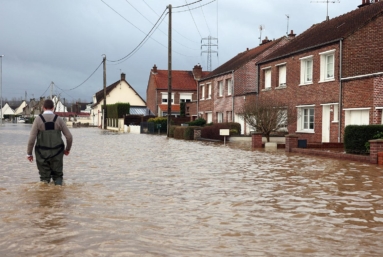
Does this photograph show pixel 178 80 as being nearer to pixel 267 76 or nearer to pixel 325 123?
pixel 267 76

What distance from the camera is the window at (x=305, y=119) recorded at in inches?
1128

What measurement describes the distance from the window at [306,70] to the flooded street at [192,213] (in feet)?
52.4

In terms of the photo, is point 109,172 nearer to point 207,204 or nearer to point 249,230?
point 207,204

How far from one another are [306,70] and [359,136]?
11907 mm

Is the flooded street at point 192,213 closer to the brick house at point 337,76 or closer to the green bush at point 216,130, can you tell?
the brick house at point 337,76

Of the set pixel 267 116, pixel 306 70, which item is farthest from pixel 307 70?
pixel 267 116

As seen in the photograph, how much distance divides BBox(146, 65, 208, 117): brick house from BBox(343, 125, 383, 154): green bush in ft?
159

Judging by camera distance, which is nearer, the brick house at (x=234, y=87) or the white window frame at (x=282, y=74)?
the white window frame at (x=282, y=74)

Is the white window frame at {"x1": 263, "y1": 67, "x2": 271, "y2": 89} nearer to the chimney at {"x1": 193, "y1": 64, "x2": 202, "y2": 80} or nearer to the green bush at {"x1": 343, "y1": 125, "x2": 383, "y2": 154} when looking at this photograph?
the green bush at {"x1": 343, "y1": 125, "x2": 383, "y2": 154}

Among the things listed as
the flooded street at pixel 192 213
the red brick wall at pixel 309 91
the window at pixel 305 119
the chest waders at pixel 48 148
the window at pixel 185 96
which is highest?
the window at pixel 185 96

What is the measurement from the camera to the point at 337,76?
2578 cm

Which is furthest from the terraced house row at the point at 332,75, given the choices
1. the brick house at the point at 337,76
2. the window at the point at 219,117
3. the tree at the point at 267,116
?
the window at the point at 219,117

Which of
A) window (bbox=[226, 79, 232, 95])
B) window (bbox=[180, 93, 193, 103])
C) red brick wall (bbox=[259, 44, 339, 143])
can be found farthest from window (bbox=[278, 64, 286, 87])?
window (bbox=[180, 93, 193, 103])

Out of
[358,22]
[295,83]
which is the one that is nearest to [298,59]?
[295,83]
